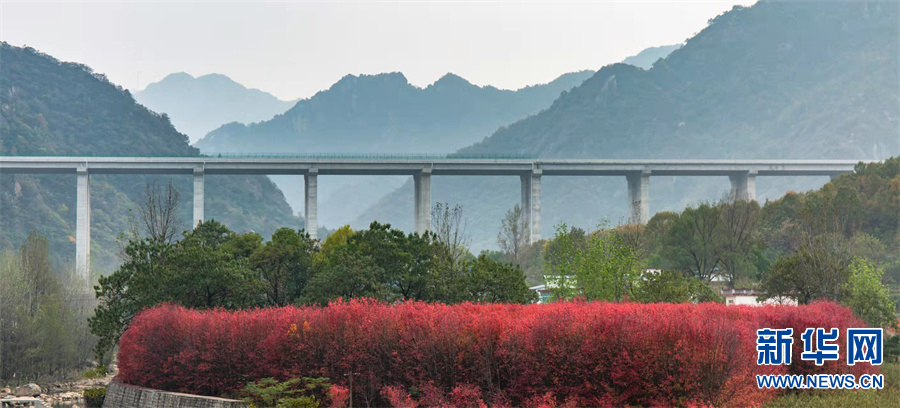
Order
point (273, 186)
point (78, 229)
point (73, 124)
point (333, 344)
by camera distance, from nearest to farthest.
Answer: point (333, 344) < point (78, 229) < point (73, 124) < point (273, 186)

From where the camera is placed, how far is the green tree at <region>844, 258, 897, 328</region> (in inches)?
1566

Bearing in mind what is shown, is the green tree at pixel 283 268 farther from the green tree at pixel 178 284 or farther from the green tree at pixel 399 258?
the green tree at pixel 399 258

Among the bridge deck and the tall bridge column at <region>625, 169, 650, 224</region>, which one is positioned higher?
the bridge deck

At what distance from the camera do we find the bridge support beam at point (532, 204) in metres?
111

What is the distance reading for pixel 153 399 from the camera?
30.3 m

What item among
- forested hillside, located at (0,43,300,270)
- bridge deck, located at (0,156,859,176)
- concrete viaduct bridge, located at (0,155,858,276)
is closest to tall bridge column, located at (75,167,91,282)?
concrete viaduct bridge, located at (0,155,858,276)

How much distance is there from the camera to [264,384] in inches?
1088

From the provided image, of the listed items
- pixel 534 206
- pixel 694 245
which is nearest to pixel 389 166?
pixel 534 206

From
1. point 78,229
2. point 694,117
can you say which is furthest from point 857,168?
point 694,117

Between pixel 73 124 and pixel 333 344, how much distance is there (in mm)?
126436

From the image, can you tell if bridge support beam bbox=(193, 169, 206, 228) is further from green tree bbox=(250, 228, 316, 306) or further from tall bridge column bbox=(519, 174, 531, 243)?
green tree bbox=(250, 228, 316, 306)

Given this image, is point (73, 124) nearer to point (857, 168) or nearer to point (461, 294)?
point (857, 168)

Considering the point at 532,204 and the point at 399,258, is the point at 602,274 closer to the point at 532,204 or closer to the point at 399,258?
the point at 399,258

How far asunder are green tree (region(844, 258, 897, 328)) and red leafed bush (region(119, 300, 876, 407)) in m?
10.5
